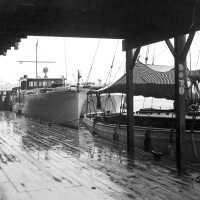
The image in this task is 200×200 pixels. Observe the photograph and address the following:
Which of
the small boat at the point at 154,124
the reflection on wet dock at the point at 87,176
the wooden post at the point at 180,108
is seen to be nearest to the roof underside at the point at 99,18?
the wooden post at the point at 180,108

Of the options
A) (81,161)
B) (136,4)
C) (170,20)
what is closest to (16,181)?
(81,161)

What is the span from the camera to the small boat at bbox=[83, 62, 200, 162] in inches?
372

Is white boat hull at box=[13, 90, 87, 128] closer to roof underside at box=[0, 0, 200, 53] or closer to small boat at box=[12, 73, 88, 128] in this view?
small boat at box=[12, 73, 88, 128]

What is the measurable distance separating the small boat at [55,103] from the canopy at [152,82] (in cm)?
759

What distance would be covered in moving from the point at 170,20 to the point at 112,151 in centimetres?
428

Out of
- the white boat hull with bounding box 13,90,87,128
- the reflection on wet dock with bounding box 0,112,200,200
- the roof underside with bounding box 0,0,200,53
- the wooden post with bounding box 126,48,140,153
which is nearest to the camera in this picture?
the reflection on wet dock with bounding box 0,112,200,200

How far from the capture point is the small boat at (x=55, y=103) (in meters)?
21.0

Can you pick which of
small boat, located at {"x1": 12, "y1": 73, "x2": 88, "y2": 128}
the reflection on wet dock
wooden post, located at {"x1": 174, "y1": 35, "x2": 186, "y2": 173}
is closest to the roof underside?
wooden post, located at {"x1": 174, "y1": 35, "x2": 186, "y2": 173}

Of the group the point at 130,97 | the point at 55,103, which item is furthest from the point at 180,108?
the point at 55,103

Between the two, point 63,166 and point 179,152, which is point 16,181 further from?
point 179,152

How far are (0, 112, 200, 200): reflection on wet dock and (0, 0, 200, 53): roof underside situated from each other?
2.96 meters

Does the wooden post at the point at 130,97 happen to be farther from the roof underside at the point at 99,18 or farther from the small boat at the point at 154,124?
the roof underside at the point at 99,18

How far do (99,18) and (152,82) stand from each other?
4.36m

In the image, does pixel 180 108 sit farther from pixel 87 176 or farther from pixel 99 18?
pixel 99 18
